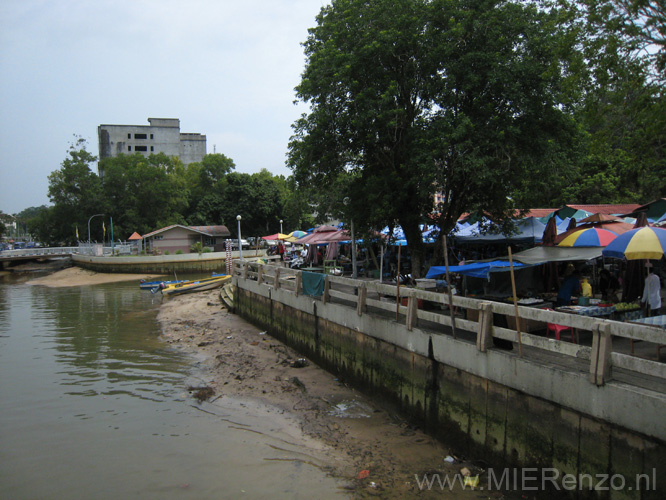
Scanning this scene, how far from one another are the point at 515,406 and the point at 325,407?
15.1 feet

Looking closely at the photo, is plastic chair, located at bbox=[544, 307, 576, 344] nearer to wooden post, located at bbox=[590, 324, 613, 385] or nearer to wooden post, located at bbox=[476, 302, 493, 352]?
wooden post, located at bbox=[476, 302, 493, 352]

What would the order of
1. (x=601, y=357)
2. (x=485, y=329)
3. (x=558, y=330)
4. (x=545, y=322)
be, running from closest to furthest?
(x=601, y=357) → (x=485, y=329) → (x=558, y=330) → (x=545, y=322)

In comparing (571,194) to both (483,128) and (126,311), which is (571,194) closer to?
(483,128)

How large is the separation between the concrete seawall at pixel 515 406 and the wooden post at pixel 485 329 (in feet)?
0.39

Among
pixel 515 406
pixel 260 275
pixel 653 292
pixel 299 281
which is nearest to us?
pixel 515 406

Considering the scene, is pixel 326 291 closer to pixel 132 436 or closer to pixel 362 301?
pixel 362 301

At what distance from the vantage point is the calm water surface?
24.2 ft

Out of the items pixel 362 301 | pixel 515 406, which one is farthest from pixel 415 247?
pixel 515 406

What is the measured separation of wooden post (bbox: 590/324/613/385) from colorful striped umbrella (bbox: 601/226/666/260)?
3.45m

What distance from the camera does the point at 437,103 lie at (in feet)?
43.0

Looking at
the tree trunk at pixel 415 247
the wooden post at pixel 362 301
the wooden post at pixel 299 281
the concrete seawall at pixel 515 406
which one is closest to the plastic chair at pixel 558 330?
the concrete seawall at pixel 515 406

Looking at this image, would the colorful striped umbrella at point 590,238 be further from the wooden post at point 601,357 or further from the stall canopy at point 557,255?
the wooden post at point 601,357

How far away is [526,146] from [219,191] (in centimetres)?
6593

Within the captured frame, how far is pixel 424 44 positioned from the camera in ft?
42.2
